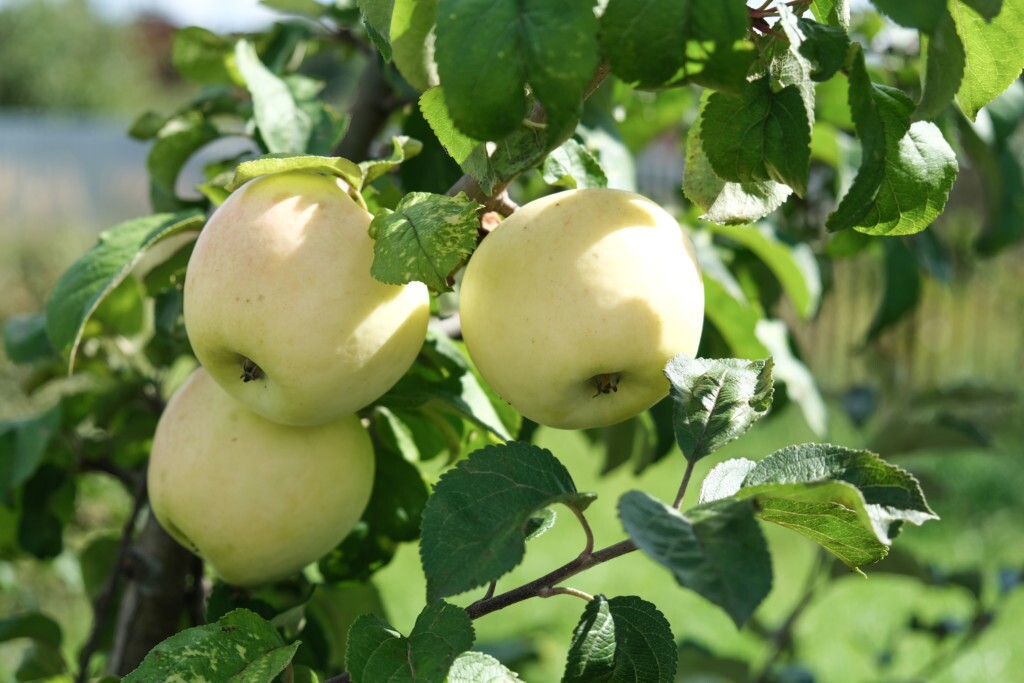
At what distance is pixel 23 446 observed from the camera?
1.06 m

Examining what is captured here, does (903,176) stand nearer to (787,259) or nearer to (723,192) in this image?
(723,192)

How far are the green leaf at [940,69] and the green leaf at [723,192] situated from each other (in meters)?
0.11

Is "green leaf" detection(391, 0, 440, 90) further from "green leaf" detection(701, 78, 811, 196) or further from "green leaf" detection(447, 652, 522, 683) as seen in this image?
"green leaf" detection(447, 652, 522, 683)

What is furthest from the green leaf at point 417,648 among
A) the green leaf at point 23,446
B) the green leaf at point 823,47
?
the green leaf at point 23,446

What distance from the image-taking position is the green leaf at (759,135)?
562mm

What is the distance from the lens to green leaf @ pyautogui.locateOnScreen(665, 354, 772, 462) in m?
0.59

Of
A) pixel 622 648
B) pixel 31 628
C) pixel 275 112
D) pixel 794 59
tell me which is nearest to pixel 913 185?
pixel 794 59

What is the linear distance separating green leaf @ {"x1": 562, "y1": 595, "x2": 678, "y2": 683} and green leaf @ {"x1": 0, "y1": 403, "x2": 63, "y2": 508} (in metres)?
0.67

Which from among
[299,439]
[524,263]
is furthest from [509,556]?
[299,439]

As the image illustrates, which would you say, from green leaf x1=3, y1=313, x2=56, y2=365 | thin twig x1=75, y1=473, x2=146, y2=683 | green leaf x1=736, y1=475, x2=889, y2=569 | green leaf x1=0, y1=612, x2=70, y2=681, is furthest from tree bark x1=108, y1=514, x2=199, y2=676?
green leaf x1=736, y1=475, x2=889, y2=569

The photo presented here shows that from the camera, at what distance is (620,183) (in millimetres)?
1014

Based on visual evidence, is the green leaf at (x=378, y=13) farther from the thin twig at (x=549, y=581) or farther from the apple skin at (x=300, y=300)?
the thin twig at (x=549, y=581)

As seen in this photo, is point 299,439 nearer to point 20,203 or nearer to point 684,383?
point 684,383

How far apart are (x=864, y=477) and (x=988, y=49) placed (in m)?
0.26
